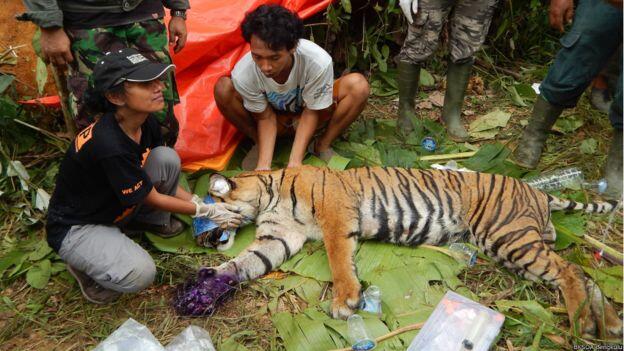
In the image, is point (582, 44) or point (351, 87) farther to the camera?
point (351, 87)

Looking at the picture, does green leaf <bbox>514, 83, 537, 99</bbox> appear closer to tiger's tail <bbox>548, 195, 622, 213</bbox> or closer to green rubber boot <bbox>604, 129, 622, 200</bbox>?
green rubber boot <bbox>604, 129, 622, 200</bbox>

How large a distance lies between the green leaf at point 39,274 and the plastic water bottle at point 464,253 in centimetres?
253

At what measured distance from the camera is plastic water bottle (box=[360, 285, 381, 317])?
2666 millimetres

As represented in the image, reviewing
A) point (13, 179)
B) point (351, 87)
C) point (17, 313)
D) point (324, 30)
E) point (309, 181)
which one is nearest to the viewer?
point (17, 313)

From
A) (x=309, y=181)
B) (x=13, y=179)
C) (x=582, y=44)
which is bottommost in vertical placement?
(x=13, y=179)

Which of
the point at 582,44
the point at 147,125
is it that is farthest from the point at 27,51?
the point at 582,44

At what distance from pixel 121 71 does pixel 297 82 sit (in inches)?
57.5

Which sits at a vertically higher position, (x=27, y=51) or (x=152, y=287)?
(x=27, y=51)

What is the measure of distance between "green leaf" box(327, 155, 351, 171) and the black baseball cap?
1588 mm

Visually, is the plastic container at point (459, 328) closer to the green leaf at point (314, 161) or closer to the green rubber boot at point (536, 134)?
the green leaf at point (314, 161)

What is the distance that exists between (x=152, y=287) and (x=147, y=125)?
0.99m

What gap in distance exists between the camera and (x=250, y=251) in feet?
9.95

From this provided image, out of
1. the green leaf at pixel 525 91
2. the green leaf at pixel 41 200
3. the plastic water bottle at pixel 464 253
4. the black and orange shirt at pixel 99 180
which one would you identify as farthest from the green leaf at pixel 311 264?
the green leaf at pixel 525 91

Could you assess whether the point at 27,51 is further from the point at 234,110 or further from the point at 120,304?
the point at 120,304
